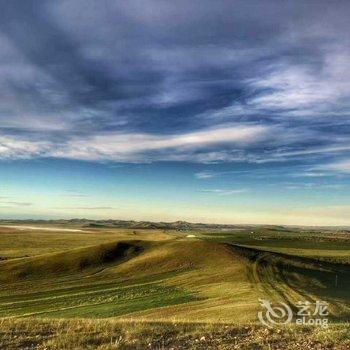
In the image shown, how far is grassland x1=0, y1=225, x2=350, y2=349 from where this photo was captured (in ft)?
48.9

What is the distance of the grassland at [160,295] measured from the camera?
48.9 feet

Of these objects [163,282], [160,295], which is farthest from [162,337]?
[163,282]

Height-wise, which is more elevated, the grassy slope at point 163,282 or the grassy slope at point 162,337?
the grassy slope at point 162,337

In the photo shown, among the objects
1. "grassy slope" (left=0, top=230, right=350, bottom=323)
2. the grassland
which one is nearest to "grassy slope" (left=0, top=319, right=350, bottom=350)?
the grassland

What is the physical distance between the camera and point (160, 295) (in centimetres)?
4712

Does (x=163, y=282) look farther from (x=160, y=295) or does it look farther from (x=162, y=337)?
(x=162, y=337)

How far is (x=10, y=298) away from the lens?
47.2 meters

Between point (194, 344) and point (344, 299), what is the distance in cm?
3460

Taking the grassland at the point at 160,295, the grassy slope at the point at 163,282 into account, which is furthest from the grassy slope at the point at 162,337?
the grassy slope at the point at 163,282

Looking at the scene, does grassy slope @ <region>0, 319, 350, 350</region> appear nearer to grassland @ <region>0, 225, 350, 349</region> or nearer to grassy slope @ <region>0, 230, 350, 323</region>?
grassland @ <region>0, 225, 350, 349</region>

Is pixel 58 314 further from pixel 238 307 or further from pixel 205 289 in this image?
pixel 205 289

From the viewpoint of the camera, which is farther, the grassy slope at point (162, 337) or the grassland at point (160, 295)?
the grassland at point (160, 295)

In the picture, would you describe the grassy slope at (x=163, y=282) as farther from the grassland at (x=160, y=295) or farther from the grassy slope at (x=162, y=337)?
the grassy slope at (x=162, y=337)

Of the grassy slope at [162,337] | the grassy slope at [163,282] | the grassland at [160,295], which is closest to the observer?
the grassy slope at [162,337]
